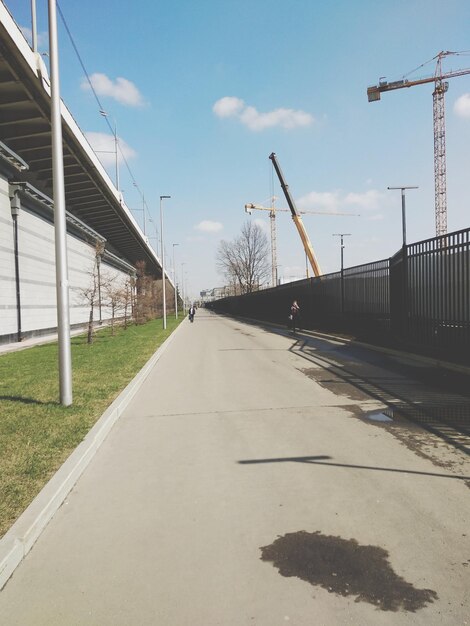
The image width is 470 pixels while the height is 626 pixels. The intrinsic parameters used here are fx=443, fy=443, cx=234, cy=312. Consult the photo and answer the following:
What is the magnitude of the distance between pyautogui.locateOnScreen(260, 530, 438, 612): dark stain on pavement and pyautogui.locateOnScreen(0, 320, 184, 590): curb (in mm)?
1706

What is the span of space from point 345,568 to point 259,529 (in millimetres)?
775

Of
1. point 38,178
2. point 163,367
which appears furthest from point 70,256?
point 163,367

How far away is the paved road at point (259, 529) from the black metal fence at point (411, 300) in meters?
4.86

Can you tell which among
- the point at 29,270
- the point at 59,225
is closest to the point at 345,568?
the point at 59,225

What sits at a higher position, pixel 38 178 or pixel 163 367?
pixel 38 178

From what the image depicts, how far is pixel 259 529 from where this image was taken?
136 inches

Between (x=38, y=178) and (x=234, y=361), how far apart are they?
63.5 ft

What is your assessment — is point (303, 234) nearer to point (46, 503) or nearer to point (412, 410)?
point (412, 410)

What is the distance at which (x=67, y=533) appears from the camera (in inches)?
138

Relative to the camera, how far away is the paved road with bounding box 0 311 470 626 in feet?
8.48

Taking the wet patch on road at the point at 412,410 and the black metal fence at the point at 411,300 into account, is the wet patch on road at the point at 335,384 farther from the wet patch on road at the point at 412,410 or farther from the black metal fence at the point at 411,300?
the black metal fence at the point at 411,300

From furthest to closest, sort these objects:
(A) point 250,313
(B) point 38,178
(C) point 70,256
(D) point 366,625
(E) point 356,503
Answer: (A) point 250,313 < (C) point 70,256 < (B) point 38,178 < (E) point 356,503 < (D) point 366,625

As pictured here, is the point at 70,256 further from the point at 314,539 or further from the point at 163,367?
the point at 314,539

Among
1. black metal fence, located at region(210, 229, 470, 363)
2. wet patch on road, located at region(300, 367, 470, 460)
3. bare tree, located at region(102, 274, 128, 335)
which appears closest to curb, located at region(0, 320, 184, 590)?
wet patch on road, located at region(300, 367, 470, 460)
